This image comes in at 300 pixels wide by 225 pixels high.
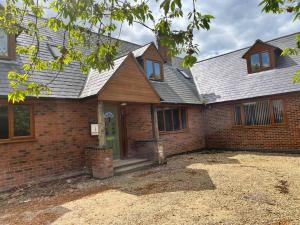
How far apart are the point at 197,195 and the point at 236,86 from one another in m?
10.7

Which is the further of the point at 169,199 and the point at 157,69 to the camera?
the point at 157,69

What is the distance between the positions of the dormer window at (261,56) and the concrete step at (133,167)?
31.3 feet

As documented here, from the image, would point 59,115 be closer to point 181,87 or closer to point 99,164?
point 99,164

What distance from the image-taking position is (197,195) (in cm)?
632

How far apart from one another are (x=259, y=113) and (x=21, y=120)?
12.3 m

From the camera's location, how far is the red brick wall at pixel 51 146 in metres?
8.04

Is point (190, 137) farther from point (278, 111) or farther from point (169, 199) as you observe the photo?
point (169, 199)

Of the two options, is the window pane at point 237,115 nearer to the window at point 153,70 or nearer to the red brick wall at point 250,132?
the red brick wall at point 250,132

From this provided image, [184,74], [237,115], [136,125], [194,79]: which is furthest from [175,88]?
[136,125]

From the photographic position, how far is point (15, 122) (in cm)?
830

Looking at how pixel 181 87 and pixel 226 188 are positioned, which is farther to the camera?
pixel 181 87

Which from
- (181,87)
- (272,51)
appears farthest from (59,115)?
(272,51)

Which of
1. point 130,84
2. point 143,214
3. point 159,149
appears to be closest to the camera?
point 143,214

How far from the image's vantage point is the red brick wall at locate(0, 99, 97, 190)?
8039mm
